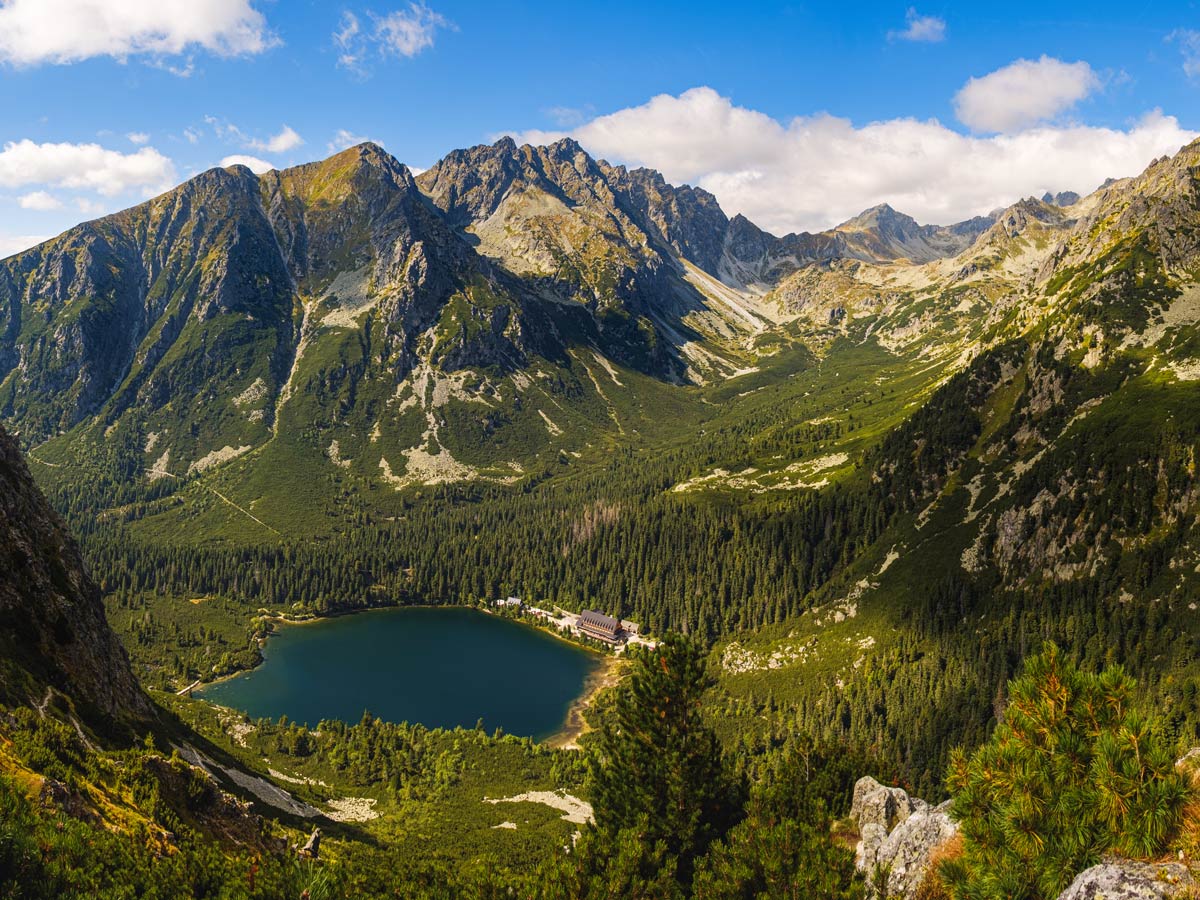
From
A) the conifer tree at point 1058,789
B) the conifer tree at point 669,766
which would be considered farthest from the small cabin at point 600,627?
the conifer tree at point 1058,789

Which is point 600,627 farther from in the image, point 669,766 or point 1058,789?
point 1058,789

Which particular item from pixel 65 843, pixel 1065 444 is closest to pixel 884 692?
pixel 1065 444

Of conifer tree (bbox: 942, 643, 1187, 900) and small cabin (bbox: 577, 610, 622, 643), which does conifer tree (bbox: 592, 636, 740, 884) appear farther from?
small cabin (bbox: 577, 610, 622, 643)

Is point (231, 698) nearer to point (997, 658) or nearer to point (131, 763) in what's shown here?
point (131, 763)

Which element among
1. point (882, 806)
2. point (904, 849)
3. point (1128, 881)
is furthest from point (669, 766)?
point (1128, 881)

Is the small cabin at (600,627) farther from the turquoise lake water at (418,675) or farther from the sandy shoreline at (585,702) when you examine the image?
the sandy shoreline at (585,702)

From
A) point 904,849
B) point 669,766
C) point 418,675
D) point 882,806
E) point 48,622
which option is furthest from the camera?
point 418,675

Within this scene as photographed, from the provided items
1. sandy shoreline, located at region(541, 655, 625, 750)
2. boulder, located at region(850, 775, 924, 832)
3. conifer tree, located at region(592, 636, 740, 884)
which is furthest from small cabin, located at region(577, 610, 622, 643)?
boulder, located at region(850, 775, 924, 832)

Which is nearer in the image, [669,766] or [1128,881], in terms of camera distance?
[1128,881]
